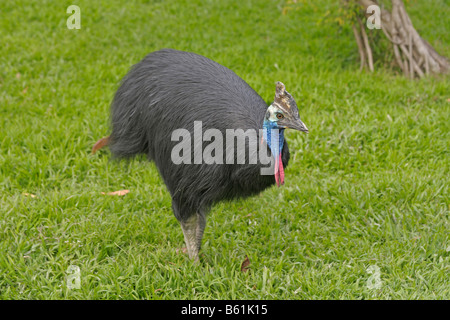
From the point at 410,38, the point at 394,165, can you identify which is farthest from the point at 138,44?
the point at 394,165

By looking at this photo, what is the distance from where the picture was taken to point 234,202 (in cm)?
429

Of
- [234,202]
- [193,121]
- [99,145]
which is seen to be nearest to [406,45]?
[234,202]

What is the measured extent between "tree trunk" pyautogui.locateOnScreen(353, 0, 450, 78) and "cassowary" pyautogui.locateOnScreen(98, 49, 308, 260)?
3.19 metres

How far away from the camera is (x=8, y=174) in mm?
4668

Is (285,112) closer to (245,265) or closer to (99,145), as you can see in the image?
(245,265)

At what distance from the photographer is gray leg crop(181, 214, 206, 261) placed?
11.7 feet

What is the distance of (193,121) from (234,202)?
117 centimetres

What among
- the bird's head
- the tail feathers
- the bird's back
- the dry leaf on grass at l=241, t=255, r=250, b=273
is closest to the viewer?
the bird's head

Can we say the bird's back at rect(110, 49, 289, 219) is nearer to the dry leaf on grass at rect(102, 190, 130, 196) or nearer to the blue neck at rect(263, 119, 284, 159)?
the blue neck at rect(263, 119, 284, 159)

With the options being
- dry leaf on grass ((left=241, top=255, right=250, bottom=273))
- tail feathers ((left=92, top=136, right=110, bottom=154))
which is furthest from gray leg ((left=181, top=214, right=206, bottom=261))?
tail feathers ((left=92, top=136, right=110, bottom=154))

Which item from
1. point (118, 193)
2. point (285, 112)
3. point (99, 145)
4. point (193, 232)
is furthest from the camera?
point (99, 145)

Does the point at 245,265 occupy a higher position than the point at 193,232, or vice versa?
the point at 193,232

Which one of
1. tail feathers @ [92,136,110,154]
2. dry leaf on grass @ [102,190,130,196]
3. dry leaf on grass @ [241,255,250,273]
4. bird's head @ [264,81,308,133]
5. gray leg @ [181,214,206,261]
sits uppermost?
bird's head @ [264,81,308,133]

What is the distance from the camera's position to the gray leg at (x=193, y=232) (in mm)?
3555
